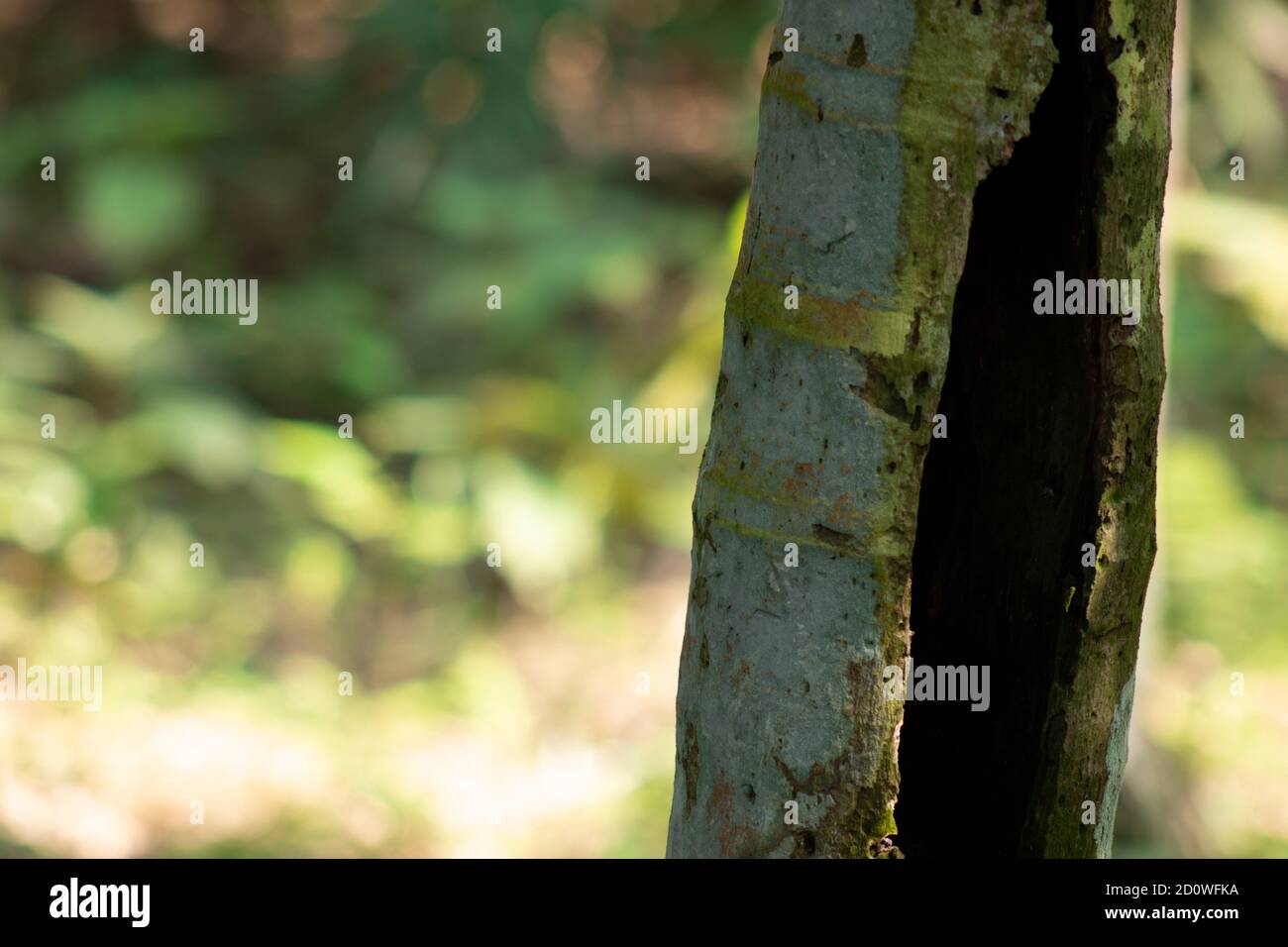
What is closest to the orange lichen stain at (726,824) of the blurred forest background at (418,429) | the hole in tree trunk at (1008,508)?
the hole in tree trunk at (1008,508)

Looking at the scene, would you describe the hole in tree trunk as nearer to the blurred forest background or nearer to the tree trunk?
the tree trunk

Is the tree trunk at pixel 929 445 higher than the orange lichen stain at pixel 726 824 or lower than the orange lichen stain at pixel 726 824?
higher

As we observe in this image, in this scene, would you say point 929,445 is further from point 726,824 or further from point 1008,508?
point 726,824

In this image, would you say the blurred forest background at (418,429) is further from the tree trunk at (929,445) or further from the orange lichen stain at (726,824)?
the orange lichen stain at (726,824)

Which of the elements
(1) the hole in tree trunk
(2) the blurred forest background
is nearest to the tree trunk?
(1) the hole in tree trunk

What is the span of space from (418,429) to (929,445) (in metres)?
3.79

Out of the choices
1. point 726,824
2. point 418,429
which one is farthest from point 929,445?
point 418,429

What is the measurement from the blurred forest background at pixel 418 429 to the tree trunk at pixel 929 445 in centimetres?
186

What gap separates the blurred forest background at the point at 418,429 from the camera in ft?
12.1

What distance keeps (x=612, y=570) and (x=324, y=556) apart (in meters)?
1.11

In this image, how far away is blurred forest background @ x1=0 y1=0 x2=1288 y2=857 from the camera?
12.1 feet

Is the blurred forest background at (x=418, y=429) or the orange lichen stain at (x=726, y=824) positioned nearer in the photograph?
the orange lichen stain at (x=726, y=824)

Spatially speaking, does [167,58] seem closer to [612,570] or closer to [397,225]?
[397,225]

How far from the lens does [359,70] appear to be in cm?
671
